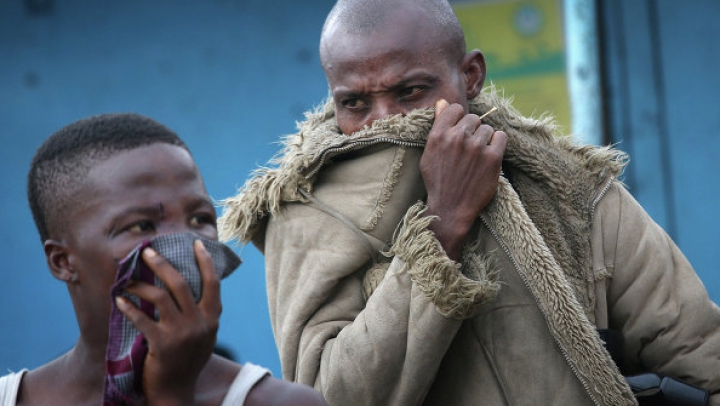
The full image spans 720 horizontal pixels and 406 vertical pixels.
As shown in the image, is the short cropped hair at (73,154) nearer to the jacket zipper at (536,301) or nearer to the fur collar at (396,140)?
the fur collar at (396,140)

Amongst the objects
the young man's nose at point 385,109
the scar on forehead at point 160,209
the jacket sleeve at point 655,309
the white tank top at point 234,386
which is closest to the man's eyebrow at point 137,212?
the scar on forehead at point 160,209

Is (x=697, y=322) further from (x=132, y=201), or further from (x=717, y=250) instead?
(x=717, y=250)

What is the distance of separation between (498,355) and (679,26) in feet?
9.31

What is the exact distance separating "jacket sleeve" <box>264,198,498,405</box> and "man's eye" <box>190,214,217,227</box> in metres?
0.55

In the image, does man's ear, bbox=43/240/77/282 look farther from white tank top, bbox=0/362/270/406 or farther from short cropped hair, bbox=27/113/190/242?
white tank top, bbox=0/362/270/406

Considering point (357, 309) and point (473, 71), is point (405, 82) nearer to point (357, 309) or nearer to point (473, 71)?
point (473, 71)

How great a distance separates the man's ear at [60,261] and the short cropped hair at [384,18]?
948mm

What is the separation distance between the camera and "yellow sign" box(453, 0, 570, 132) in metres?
4.96

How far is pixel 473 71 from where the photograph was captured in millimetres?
2791

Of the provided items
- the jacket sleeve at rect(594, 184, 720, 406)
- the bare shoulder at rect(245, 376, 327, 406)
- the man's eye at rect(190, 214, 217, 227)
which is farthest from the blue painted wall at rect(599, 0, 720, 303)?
the man's eye at rect(190, 214, 217, 227)

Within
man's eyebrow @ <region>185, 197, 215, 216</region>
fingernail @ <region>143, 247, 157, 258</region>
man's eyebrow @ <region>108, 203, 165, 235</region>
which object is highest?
man's eyebrow @ <region>185, 197, 215, 216</region>

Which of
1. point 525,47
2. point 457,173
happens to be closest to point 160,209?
point 457,173

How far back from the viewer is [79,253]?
1.95 meters

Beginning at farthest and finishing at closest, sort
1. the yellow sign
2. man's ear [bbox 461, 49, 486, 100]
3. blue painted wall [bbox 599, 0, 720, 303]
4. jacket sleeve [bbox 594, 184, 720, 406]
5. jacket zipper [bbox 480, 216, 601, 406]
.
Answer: the yellow sign, blue painted wall [bbox 599, 0, 720, 303], man's ear [bbox 461, 49, 486, 100], jacket sleeve [bbox 594, 184, 720, 406], jacket zipper [bbox 480, 216, 601, 406]
